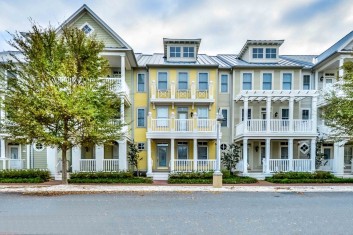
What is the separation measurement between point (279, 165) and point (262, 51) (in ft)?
32.3

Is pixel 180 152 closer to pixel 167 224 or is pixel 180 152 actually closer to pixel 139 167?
pixel 139 167

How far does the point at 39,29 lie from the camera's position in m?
13.7

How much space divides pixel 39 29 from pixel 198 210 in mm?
12601

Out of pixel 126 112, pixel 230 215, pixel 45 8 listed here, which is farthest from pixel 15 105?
pixel 230 215

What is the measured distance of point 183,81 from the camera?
20.7m

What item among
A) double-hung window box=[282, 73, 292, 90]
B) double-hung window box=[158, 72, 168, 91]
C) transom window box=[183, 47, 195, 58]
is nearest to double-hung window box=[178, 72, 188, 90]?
double-hung window box=[158, 72, 168, 91]

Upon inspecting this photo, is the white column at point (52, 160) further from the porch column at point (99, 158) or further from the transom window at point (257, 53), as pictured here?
the transom window at point (257, 53)

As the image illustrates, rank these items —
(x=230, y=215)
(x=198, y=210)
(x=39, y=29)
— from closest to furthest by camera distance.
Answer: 1. (x=230, y=215)
2. (x=198, y=210)
3. (x=39, y=29)

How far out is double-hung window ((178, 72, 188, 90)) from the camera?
20.7m

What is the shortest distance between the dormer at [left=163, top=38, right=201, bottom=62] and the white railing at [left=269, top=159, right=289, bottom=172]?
411 inches

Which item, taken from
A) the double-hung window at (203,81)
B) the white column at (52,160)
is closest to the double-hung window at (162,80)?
the double-hung window at (203,81)

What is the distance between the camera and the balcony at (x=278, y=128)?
59.9 ft

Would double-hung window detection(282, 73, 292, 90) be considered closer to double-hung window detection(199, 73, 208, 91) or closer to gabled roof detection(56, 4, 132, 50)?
double-hung window detection(199, 73, 208, 91)

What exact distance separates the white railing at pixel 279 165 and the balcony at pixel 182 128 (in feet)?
15.7
